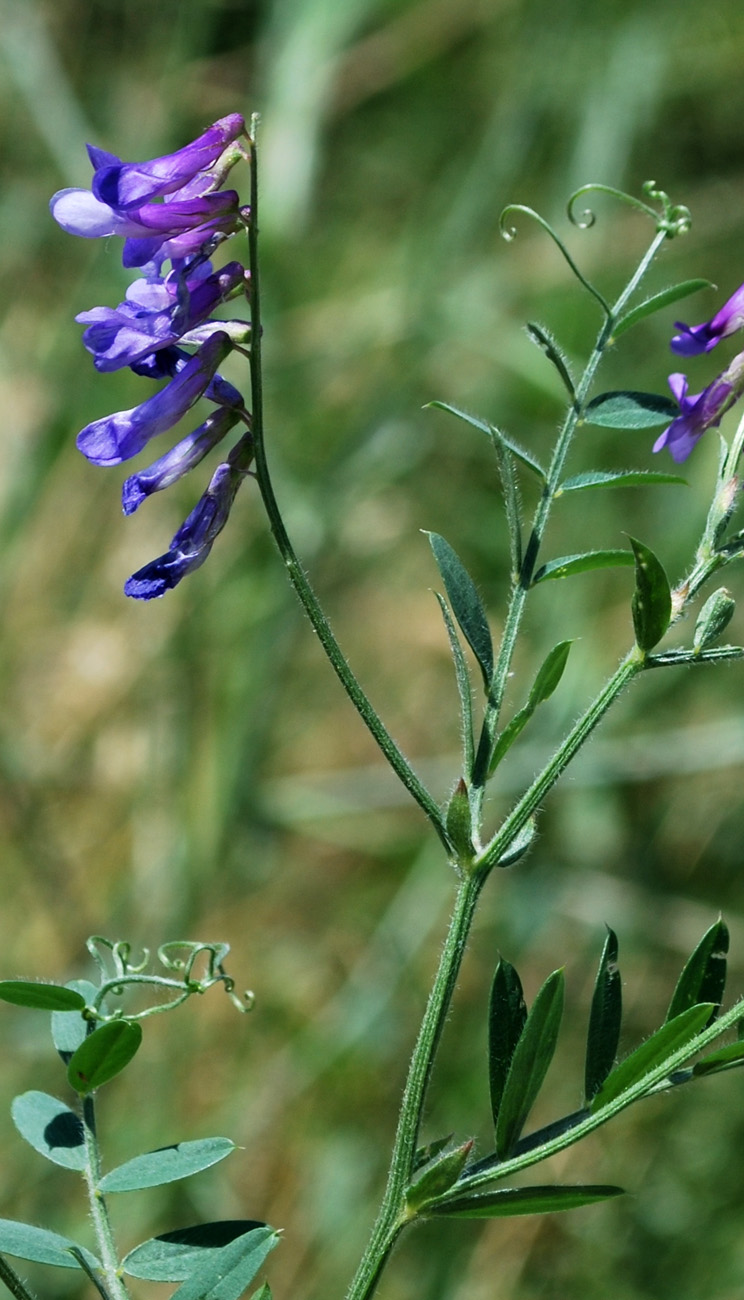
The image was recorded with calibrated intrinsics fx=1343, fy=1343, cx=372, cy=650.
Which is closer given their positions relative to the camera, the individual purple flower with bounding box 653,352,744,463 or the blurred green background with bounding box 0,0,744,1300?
the individual purple flower with bounding box 653,352,744,463

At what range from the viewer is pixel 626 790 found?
9.91ft

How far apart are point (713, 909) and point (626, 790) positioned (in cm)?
33

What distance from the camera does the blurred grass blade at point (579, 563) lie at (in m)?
0.89

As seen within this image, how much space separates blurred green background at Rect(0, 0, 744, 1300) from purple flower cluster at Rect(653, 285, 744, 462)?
5.27ft

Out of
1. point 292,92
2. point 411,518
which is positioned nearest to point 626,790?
point 411,518

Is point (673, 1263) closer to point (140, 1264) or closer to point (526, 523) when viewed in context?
point (526, 523)

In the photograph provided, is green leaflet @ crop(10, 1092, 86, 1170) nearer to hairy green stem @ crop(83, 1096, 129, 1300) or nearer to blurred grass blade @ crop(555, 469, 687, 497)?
hairy green stem @ crop(83, 1096, 129, 1300)

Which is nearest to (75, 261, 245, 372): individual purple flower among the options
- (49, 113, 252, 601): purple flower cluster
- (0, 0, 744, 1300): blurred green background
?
(49, 113, 252, 601): purple flower cluster

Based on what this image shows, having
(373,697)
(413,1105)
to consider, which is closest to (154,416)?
(413,1105)

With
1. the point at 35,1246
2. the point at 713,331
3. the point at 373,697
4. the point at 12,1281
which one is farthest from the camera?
the point at 373,697

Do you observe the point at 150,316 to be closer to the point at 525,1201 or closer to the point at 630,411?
the point at 630,411

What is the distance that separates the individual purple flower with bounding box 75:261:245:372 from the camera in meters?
0.86

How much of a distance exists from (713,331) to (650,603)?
25cm

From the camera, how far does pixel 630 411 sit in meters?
1.00
